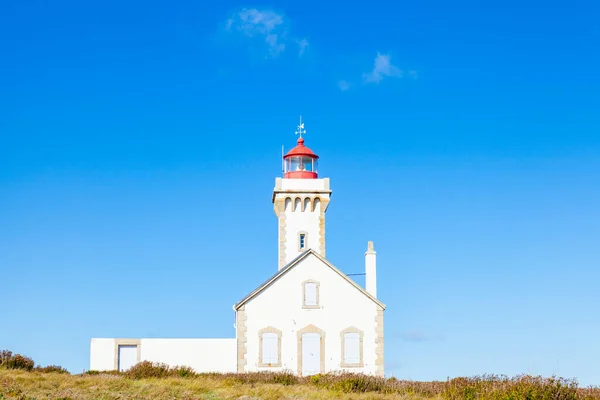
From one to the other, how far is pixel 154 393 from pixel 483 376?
6.96 meters

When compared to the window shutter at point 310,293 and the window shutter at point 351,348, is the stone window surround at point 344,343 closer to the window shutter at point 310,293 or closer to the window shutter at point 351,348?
the window shutter at point 351,348

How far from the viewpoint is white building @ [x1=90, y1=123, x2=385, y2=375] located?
1197 inches

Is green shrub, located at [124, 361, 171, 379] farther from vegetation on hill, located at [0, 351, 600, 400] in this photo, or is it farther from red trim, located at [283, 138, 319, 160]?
red trim, located at [283, 138, 319, 160]

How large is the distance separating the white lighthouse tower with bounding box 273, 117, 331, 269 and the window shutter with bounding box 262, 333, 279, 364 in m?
5.11

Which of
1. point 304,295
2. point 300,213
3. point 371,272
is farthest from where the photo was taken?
point 300,213

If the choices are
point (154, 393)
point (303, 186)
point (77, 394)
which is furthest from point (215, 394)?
point (303, 186)

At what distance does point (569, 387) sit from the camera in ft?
56.9

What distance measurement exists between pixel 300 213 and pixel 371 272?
201 inches

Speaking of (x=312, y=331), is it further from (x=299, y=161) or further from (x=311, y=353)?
(x=299, y=161)

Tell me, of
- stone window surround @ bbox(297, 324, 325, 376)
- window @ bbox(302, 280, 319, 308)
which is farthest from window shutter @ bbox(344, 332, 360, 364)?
window @ bbox(302, 280, 319, 308)

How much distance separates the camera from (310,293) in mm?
30953

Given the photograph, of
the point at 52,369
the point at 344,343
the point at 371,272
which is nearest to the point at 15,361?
the point at 52,369

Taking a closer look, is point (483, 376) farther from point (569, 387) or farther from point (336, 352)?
point (336, 352)

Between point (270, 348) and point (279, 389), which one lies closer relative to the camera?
point (279, 389)
